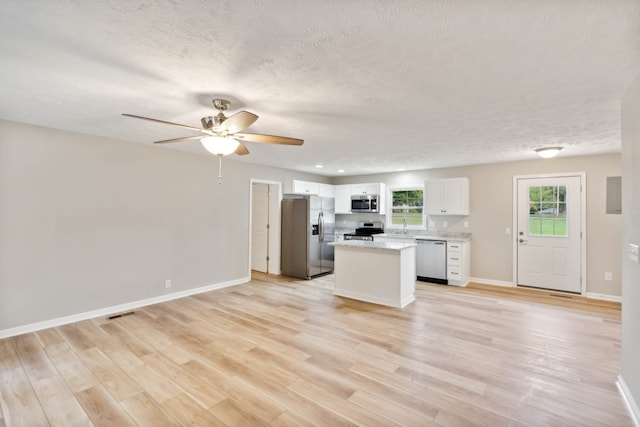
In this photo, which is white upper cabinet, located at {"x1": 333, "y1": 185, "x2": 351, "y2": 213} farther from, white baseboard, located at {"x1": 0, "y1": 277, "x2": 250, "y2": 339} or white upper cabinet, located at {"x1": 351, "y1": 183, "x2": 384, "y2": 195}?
white baseboard, located at {"x1": 0, "y1": 277, "x2": 250, "y2": 339}

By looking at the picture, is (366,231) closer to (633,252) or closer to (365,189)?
(365,189)

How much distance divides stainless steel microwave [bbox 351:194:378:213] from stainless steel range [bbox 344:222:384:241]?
48cm

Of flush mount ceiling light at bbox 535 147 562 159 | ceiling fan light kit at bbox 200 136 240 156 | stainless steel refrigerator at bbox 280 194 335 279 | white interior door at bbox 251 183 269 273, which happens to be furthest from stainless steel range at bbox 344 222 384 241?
ceiling fan light kit at bbox 200 136 240 156

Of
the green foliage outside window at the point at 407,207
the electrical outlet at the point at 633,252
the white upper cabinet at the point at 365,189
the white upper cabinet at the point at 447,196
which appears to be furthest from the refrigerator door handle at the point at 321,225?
the electrical outlet at the point at 633,252

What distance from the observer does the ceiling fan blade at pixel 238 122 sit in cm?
222

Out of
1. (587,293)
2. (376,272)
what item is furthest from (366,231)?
(587,293)

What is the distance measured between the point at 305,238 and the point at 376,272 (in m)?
2.04

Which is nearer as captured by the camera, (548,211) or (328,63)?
(328,63)

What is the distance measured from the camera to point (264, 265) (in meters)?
Answer: 6.82

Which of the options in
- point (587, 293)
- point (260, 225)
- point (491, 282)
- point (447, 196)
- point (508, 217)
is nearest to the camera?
point (587, 293)

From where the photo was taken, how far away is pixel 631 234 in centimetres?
214

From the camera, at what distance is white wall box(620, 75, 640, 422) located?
2.04 metres

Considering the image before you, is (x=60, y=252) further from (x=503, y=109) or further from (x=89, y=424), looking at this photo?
(x=503, y=109)

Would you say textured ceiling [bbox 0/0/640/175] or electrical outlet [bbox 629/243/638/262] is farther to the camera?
electrical outlet [bbox 629/243/638/262]
